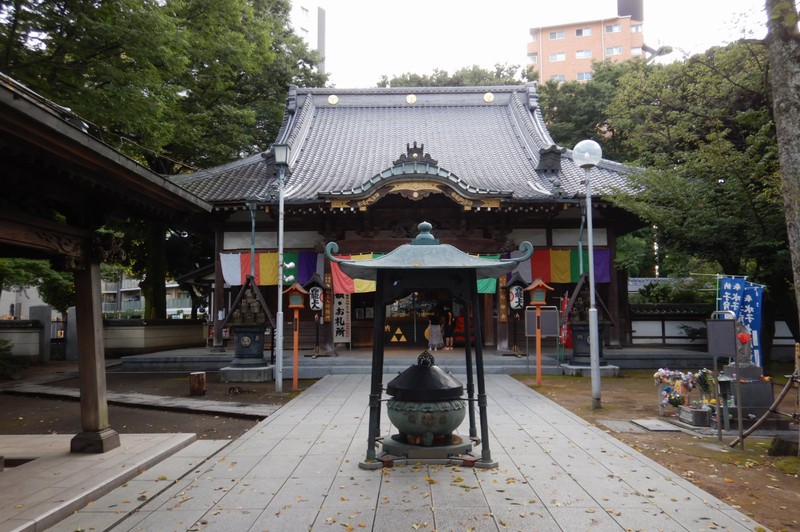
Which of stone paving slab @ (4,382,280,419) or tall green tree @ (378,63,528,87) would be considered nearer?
stone paving slab @ (4,382,280,419)

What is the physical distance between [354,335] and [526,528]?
13834 millimetres

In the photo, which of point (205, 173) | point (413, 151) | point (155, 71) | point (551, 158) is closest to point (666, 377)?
point (413, 151)

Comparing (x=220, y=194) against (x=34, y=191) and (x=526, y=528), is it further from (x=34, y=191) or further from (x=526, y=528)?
(x=526, y=528)

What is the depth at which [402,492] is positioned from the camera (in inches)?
193

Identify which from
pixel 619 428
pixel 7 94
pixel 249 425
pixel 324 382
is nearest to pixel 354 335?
pixel 324 382

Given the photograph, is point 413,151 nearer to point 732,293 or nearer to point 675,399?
point 732,293

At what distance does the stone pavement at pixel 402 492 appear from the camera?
4.27 meters

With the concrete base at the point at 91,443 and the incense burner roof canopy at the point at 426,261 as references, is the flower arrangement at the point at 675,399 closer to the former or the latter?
the incense burner roof canopy at the point at 426,261

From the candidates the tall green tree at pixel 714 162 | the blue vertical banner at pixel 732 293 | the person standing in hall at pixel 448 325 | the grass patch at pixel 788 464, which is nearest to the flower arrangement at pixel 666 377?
the blue vertical banner at pixel 732 293

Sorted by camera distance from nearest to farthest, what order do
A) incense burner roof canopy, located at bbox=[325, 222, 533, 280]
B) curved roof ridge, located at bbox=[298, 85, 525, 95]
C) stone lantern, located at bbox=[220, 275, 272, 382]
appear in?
incense burner roof canopy, located at bbox=[325, 222, 533, 280]
stone lantern, located at bbox=[220, 275, 272, 382]
curved roof ridge, located at bbox=[298, 85, 525, 95]

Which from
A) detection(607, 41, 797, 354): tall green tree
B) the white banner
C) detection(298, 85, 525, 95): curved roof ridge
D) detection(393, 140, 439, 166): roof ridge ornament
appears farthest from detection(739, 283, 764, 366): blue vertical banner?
detection(298, 85, 525, 95): curved roof ridge

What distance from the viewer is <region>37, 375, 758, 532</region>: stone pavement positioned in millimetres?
4266

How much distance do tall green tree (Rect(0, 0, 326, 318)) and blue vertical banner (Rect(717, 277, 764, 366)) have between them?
446 inches

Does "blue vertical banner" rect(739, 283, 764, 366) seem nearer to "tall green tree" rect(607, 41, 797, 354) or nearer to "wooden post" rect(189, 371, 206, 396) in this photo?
"tall green tree" rect(607, 41, 797, 354)
